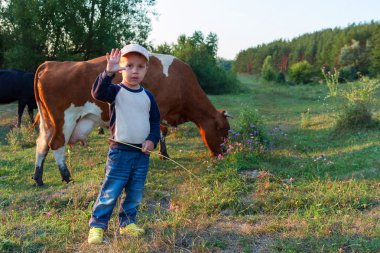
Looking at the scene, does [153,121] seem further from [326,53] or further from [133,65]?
[326,53]

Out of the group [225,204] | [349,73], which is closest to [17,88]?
[225,204]

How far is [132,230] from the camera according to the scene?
11.3 ft

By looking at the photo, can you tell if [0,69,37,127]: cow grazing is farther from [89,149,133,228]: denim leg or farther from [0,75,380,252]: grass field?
[89,149,133,228]: denim leg

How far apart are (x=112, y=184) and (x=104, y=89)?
848mm

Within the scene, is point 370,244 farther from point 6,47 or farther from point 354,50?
point 354,50

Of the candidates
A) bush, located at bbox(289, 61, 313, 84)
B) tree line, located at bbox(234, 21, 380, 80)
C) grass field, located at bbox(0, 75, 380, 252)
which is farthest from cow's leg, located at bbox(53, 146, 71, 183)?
bush, located at bbox(289, 61, 313, 84)

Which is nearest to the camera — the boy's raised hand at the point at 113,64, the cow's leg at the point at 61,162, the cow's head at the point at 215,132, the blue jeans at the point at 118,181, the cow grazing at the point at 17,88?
the boy's raised hand at the point at 113,64

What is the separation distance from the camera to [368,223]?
3.51 m

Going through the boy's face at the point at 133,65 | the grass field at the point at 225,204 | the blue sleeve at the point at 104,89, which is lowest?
the grass field at the point at 225,204

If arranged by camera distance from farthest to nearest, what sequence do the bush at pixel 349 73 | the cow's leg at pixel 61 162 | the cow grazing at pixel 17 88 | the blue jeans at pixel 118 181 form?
the bush at pixel 349 73
the cow grazing at pixel 17 88
the cow's leg at pixel 61 162
the blue jeans at pixel 118 181

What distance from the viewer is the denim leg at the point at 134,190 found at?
344cm

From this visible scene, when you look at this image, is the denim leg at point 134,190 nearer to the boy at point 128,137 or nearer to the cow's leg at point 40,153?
the boy at point 128,137

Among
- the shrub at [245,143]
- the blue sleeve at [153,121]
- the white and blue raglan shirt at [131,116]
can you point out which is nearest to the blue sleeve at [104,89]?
the white and blue raglan shirt at [131,116]

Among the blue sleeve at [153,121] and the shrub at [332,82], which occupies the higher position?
the shrub at [332,82]
